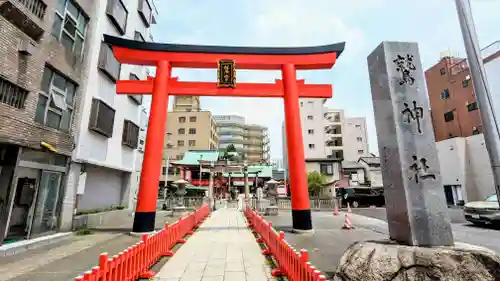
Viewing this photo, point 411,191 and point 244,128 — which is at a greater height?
point 244,128

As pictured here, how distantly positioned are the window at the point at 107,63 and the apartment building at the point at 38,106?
0.91 metres

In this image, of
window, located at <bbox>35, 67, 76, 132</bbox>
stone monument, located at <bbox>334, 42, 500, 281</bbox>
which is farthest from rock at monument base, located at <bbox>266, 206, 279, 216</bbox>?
stone monument, located at <bbox>334, 42, 500, 281</bbox>

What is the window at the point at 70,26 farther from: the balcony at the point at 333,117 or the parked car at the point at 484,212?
the balcony at the point at 333,117

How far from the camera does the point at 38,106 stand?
875 cm

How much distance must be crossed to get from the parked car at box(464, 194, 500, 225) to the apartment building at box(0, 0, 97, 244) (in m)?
18.3

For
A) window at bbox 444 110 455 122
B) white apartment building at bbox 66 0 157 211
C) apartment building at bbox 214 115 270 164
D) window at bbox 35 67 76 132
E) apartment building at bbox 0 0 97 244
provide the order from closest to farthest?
1. apartment building at bbox 0 0 97 244
2. window at bbox 35 67 76 132
3. white apartment building at bbox 66 0 157 211
4. window at bbox 444 110 455 122
5. apartment building at bbox 214 115 270 164

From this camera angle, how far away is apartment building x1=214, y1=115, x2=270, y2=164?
74.2 metres

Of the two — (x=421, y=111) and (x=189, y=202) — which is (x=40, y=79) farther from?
(x=189, y=202)

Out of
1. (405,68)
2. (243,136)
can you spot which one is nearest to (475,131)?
(405,68)

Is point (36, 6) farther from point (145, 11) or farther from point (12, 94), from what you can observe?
point (145, 11)

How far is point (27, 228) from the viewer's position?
8469mm

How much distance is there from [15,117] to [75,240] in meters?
4.85

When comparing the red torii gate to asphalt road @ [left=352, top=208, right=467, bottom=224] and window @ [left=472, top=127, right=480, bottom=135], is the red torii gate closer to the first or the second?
asphalt road @ [left=352, top=208, right=467, bottom=224]

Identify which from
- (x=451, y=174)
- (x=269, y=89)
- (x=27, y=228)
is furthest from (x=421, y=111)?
(x=451, y=174)
